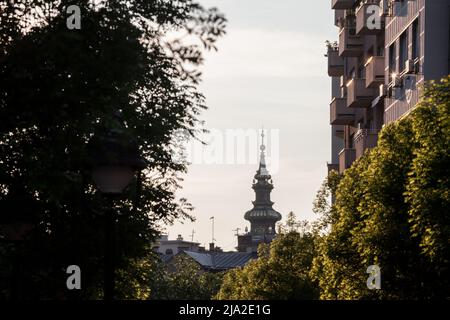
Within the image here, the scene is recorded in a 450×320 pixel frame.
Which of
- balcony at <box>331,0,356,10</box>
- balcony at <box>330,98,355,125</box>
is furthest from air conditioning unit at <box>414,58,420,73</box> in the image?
balcony at <box>330,98,355,125</box>

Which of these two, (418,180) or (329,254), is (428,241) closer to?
(418,180)

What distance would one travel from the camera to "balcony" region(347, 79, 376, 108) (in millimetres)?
73106

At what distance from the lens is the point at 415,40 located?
58.7 metres

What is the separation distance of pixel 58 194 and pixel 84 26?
271 centimetres

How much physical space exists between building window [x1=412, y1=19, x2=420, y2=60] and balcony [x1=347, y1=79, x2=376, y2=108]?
14.0 meters

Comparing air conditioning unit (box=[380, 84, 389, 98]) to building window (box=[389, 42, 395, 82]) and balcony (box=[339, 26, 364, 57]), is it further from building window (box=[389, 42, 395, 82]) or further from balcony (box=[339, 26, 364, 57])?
balcony (box=[339, 26, 364, 57])

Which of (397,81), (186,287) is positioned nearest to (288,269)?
(397,81)

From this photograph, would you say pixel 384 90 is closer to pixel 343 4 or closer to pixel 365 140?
pixel 365 140

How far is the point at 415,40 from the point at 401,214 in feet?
42.3

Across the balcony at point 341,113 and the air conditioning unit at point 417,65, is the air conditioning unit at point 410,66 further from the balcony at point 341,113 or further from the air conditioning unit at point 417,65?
the balcony at point 341,113

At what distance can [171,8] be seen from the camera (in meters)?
26.5

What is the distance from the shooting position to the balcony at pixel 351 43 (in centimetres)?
7781

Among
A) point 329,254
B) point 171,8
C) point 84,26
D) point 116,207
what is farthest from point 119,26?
point 329,254
